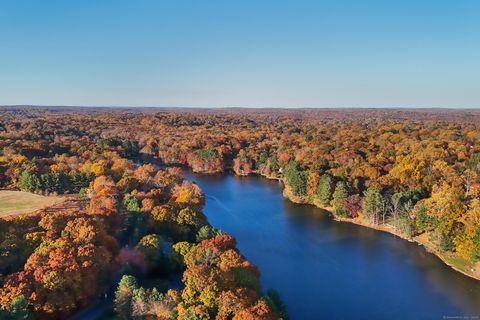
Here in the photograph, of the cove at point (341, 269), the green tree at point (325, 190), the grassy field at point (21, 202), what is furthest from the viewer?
the green tree at point (325, 190)

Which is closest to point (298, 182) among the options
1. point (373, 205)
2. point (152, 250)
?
point (373, 205)

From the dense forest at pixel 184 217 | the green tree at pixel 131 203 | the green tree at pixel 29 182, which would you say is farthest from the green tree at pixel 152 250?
the green tree at pixel 29 182

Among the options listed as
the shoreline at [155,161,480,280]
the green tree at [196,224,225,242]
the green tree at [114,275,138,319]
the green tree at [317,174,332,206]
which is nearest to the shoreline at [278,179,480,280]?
the shoreline at [155,161,480,280]

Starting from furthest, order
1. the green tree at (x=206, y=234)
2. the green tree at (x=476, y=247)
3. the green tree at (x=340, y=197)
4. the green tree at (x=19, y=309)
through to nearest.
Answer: the green tree at (x=340, y=197) < the green tree at (x=476, y=247) < the green tree at (x=206, y=234) < the green tree at (x=19, y=309)

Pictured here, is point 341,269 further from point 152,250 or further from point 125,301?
point 125,301

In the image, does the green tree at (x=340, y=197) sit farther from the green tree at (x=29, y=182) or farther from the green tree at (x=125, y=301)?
the green tree at (x=29, y=182)

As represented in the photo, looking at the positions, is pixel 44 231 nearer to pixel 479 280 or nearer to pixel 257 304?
pixel 257 304

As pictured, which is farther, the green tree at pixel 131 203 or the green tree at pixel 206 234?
the green tree at pixel 131 203
